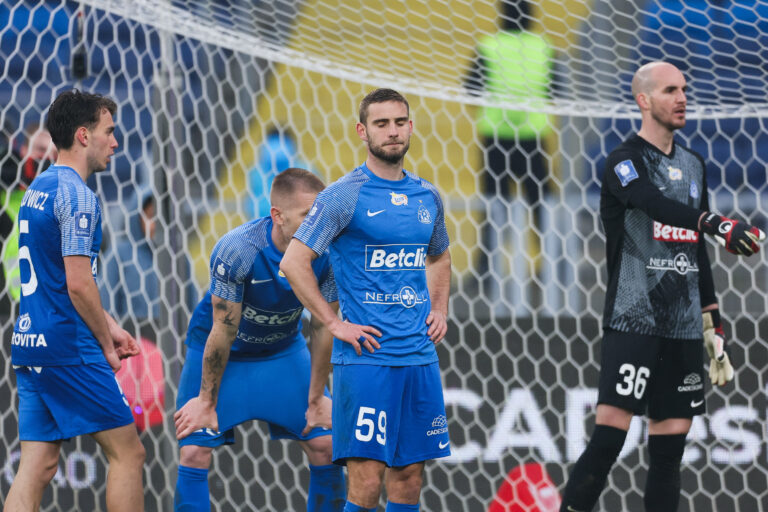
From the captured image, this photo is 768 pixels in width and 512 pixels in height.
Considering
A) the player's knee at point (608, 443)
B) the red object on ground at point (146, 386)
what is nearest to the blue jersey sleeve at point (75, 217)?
the red object on ground at point (146, 386)

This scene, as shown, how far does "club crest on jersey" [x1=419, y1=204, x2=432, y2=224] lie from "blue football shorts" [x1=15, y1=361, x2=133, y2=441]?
1175 millimetres

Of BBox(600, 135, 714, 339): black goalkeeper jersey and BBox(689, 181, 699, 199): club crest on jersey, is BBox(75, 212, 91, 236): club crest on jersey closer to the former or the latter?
BBox(600, 135, 714, 339): black goalkeeper jersey

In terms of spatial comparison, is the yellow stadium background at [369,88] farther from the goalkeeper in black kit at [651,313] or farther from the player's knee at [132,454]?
the player's knee at [132,454]

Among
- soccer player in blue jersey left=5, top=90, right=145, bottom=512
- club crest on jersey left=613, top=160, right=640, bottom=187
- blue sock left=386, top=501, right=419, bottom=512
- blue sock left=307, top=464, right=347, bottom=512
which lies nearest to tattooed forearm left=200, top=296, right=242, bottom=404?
soccer player in blue jersey left=5, top=90, right=145, bottom=512

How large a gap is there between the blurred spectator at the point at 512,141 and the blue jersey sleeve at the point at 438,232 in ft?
5.16

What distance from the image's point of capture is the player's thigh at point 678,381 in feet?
12.4

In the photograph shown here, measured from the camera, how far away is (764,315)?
477 centimetres

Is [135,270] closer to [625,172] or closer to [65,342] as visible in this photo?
[65,342]

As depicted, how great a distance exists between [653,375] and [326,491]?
4.20 feet

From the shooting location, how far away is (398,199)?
3.42 meters

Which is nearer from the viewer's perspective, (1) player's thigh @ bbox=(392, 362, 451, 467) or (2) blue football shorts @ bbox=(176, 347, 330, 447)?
(1) player's thigh @ bbox=(392, 362, 451, 467)

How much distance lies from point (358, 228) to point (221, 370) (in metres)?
0.89

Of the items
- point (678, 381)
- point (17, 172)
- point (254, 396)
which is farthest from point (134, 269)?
point (678, 381)

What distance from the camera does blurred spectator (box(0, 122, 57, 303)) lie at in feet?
17.1
